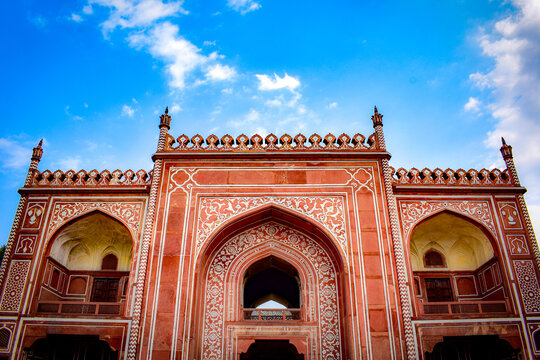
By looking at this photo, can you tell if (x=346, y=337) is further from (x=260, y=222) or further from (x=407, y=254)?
(x=260, y=222)

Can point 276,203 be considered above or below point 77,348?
above

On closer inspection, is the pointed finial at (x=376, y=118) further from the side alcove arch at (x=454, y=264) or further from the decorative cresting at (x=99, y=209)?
the decorative cresting at (x=99, y=209)

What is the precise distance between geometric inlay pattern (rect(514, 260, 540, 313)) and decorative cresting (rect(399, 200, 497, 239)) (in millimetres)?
1046

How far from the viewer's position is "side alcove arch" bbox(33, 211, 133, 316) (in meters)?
11.0

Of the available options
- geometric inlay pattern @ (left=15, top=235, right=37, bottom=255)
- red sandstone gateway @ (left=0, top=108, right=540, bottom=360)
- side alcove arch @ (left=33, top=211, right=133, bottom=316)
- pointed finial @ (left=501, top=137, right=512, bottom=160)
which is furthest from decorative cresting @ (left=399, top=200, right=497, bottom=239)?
geometric inlay pattern @ (left=15, top=235, right=37, bottom=255)

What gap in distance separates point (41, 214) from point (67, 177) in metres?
1.14

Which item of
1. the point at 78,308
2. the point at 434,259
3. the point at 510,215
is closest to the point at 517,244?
the point at 510,215

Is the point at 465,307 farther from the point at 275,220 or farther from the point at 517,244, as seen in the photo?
the point at 275,220

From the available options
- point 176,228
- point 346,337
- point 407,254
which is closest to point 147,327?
point 176,228

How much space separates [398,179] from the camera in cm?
1159

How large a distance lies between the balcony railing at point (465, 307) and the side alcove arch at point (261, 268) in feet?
7.15

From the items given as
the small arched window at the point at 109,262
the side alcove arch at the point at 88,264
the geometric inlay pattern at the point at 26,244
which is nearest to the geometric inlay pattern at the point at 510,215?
the side alcove arch at the point at 88,264

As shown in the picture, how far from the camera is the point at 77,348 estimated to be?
11.0m

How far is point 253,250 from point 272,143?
283 centimetres
